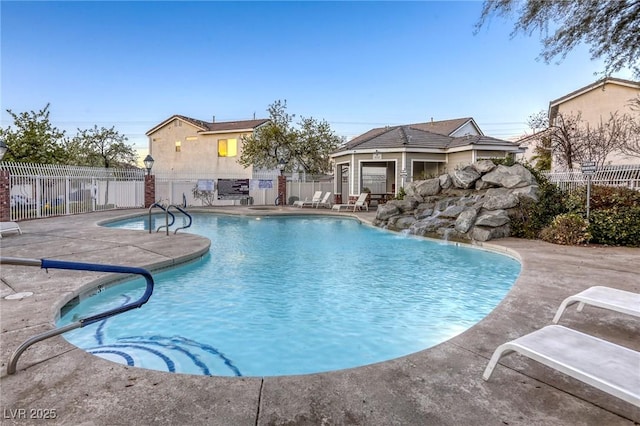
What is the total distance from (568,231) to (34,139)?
22.6 metres

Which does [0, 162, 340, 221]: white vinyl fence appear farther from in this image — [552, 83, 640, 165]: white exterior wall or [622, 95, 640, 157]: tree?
[622, 95, 640, 157]: tree

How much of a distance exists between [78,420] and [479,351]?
2.86 meters

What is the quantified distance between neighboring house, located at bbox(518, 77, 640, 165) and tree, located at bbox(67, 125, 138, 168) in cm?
2766

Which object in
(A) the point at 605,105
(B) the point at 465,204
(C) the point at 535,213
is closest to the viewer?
(C) the point at 535,213

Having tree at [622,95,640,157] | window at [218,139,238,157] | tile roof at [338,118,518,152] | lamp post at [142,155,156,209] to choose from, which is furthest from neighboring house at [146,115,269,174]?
tree at [622,95,640,157]

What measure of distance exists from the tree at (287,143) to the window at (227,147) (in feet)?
3.55

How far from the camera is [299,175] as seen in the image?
24219mm

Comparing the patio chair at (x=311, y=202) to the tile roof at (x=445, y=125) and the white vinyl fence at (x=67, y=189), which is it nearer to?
the white vinyl fence at (x=67, y=189)

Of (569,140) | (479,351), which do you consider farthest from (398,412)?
(569,140)

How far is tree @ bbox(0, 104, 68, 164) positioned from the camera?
17.1m

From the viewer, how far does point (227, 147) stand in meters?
25.2

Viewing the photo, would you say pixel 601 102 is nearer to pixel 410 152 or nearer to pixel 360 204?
pixel 410 152

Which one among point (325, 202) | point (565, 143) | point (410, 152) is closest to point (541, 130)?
point (565, 143)

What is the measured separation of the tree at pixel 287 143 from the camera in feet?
73.3
